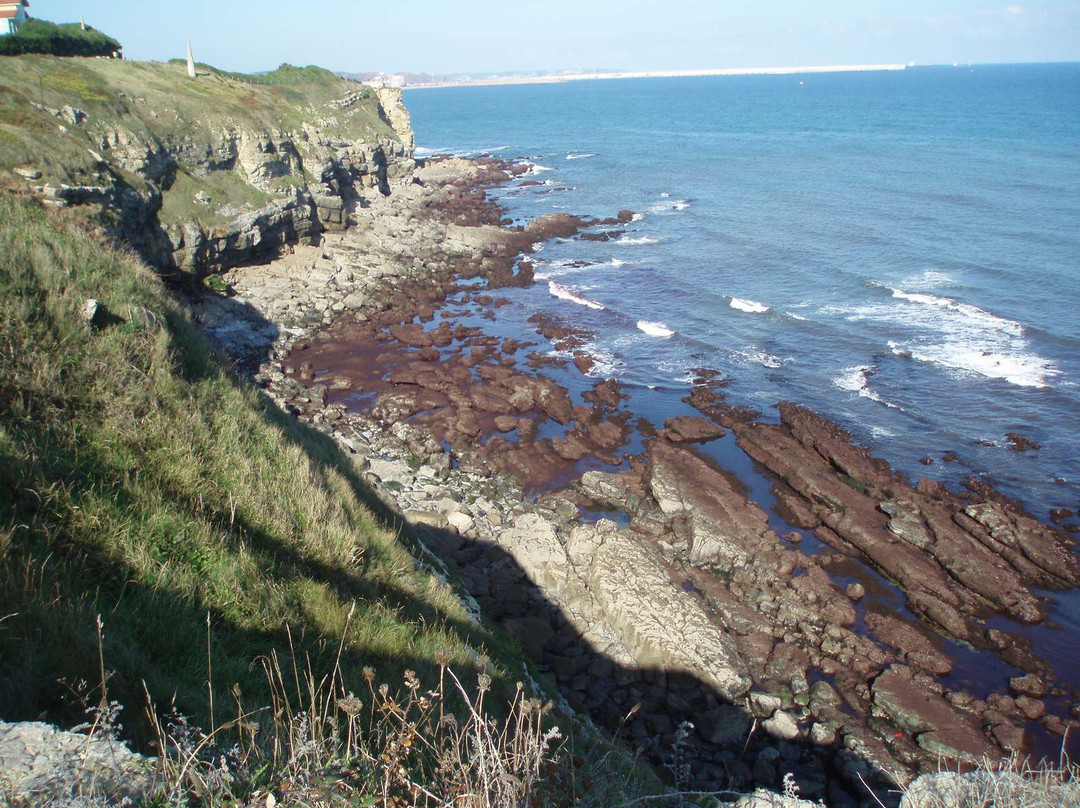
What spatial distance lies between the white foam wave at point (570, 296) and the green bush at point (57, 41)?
105 feet

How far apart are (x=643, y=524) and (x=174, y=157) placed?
1244 inches

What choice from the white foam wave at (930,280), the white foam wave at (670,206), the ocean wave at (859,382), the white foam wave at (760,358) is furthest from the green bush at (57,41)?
the white foam wave at (930,280)

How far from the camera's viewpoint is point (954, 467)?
21.9 m

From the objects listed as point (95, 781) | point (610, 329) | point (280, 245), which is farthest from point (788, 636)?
point (280, 245)

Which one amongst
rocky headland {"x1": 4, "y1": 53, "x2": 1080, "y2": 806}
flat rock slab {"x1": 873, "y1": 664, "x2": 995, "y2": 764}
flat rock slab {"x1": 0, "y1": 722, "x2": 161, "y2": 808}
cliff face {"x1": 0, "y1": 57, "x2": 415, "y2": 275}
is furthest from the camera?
cliff face {"x1": 0, "y1": 57, "x2": 415, "y2": 275}

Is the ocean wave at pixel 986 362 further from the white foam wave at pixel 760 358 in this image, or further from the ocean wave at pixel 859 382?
the white foam wave at pixel 760 358

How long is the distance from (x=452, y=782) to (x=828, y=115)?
14452 cm

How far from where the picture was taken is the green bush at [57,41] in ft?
118

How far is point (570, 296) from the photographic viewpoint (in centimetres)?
3888

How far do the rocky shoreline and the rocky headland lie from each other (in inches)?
2.7

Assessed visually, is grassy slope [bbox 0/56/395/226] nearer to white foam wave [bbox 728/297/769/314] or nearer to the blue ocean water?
the blue ocean water

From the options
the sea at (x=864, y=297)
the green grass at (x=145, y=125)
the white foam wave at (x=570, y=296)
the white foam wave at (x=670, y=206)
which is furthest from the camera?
the white foam wave at (x=670, y=206)

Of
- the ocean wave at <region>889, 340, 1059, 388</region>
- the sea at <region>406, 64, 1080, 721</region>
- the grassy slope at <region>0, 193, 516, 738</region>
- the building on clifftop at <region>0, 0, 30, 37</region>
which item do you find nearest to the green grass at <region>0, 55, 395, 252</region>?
the building on clifftop at <region>0, 0, 30, 37</region>

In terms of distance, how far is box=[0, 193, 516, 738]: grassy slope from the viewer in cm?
461
